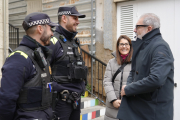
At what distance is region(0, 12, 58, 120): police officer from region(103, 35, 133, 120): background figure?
1.67 m

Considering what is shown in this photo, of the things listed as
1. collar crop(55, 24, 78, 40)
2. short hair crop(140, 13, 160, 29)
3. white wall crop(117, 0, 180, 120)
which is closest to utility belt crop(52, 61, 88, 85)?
collar crop(55, 24, 78, 40)

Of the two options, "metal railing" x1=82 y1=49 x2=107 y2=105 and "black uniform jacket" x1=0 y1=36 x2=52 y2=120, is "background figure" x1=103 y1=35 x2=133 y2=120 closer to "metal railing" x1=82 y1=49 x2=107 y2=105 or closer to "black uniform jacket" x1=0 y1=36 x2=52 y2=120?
"black uniform jacket" x1=0 y1=36 x2=52 y2=120

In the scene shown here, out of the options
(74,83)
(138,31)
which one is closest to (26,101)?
(74,83)

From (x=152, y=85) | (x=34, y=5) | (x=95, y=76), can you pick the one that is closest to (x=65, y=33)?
(x=152, y=85)

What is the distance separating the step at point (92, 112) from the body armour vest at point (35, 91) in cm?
329

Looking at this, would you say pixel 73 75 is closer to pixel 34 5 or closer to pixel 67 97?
pixel 67 97

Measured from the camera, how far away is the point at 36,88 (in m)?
2.18

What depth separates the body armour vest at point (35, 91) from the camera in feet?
7.00

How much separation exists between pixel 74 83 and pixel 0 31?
8.75 ft

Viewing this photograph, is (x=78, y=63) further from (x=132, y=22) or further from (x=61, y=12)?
(x=132, y=22)

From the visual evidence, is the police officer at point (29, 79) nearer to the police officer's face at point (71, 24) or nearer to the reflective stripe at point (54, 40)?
the reflective stripe at point (54, 40)

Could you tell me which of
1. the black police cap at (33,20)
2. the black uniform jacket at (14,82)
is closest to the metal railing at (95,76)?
the black police cap at (33,20)

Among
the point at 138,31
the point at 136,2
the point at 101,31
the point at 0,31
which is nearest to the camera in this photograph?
the point at 138,31

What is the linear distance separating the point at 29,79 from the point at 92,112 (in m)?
3.81
